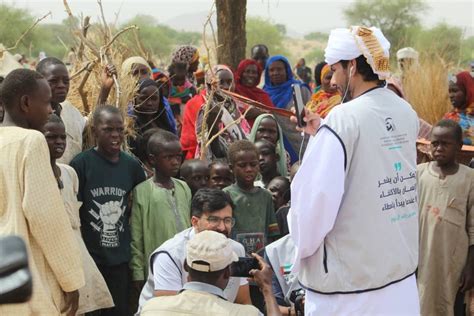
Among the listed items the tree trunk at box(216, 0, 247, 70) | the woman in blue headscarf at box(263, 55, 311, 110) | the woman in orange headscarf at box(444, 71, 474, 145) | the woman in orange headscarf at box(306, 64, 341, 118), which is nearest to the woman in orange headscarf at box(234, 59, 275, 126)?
the woman in blue headscarf at box(263, 55, 311, 110)

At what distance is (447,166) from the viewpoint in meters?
5.96

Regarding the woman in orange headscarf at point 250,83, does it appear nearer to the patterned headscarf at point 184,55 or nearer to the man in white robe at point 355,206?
the patterned headscarf at point 184,55

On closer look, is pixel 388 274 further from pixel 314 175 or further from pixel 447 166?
pixel 447 166

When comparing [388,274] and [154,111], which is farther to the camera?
[154,111]

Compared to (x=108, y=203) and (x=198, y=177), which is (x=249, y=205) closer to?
(x=198, y=177)

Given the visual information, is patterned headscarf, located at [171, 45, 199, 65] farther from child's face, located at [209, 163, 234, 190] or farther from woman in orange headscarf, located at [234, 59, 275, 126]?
child's face, located at [209, 163, 234, 190]

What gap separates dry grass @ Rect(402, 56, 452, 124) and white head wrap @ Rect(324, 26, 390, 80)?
493cm

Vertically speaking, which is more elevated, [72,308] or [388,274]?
[388,274]

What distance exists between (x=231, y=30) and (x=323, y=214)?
22.2ft

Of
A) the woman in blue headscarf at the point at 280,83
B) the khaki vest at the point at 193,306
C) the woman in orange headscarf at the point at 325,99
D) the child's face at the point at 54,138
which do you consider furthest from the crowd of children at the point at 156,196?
the woman in blue headscarf at the point at 280,83

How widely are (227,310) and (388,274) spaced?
70 cm

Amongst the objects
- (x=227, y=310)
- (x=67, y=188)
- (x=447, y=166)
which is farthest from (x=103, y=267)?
(x=447, y=166)

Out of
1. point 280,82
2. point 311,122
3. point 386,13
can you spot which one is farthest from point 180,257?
point 386,13

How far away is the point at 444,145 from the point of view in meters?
5.92
